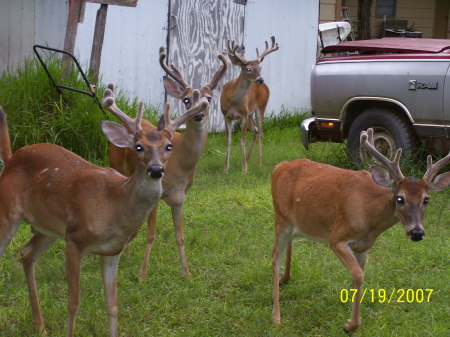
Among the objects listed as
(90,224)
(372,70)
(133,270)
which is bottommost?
(133,270)

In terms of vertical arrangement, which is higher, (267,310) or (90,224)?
(90,224)

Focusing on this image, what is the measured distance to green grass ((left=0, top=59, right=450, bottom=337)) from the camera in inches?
193

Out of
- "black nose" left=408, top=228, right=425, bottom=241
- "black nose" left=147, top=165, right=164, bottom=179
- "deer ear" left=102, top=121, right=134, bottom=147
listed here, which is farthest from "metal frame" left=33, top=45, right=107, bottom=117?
"black nose" left=408, top=228, right=425, bottom=241

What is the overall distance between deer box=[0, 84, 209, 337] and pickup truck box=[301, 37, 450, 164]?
3987 mm

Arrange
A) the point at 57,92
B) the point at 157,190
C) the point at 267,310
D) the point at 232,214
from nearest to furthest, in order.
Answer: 1. the point at 157,190
2. the point at 267,310
3. the point at 232,214
4. the point at 57,92

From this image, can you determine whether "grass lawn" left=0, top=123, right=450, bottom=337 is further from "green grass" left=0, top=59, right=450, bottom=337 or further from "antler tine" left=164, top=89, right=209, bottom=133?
"antler tine" left=164, top=89, right=209, bottom=133

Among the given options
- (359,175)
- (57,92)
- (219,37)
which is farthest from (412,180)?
(219,37)

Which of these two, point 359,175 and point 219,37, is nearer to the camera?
point 359,175

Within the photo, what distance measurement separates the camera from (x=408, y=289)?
18.0 ft

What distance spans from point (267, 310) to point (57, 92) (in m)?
4.38

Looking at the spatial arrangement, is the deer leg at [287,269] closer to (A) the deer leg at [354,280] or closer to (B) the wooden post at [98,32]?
(A) the deer leg at [354,280]

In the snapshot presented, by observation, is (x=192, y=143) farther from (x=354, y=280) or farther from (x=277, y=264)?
(x=354, y=280)

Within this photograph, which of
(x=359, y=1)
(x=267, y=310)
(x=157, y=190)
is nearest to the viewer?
(x=157, y=190)

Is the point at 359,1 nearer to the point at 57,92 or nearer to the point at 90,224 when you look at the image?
the point at 57,92
